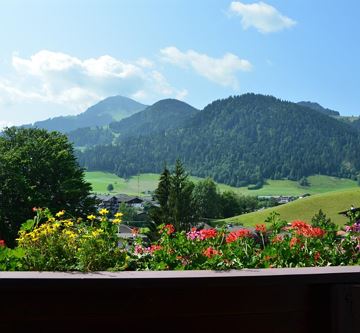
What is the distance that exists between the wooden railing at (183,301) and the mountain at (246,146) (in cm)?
10517

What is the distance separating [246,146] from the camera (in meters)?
134

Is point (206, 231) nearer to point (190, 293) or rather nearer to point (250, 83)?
point (190, 293)

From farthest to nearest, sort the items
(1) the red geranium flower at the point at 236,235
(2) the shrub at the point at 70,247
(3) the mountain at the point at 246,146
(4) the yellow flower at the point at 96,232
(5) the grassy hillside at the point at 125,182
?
1. (3) the mountain at the point at 246,146
2. (5) the grassy hillside at the point at 125,182
3. (1) the red geranium flower at the point at 236,235
4. (4) the yellow flower at the point at 96,232
5. (2) the shrub at the point at 70,247

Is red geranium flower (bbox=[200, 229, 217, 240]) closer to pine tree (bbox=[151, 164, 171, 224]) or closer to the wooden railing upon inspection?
the wooden railing

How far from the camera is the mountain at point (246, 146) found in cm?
11231

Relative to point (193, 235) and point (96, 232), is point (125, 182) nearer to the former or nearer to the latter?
point (193, 235)

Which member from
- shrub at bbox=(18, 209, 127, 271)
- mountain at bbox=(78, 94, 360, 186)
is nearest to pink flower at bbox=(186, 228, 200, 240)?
shrub at bbox=(18, 209, 127, 271)

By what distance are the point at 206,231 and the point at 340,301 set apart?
83 centimetres

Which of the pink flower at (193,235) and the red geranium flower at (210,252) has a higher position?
the pink flower at (193,235)

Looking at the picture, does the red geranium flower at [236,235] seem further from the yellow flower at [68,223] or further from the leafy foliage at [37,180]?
the leafy foliage at [37,180]

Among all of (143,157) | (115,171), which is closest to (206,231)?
(115,171)

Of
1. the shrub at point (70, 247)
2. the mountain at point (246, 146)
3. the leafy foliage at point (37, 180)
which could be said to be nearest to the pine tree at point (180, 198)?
the leafy foliage at point (37, 180)

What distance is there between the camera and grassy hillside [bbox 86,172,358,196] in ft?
318

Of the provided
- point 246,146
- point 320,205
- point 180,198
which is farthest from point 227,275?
point 246,146
